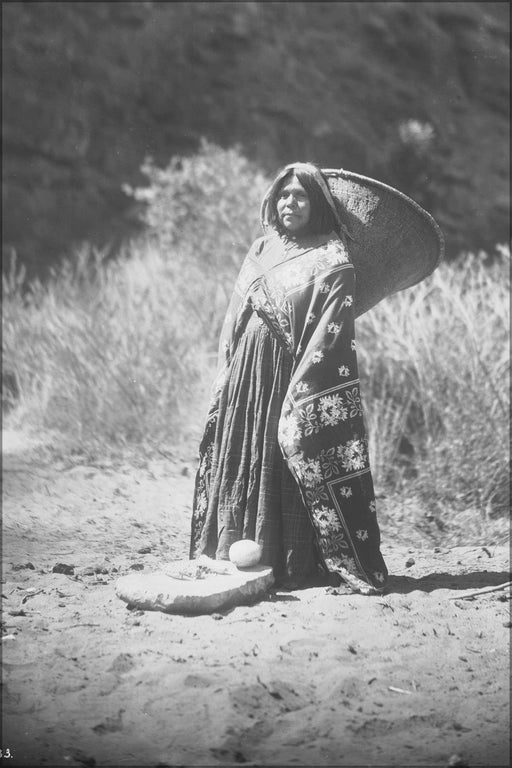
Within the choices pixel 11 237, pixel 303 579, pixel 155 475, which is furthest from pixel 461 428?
pixel 11 237

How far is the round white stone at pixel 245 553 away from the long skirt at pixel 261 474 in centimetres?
7

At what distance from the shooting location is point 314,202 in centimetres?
382

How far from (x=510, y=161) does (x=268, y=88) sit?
371 centimetres

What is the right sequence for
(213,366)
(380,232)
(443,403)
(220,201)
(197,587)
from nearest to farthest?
(197,587) < (380,232) < (443,403) < (213,366) < (220,201)

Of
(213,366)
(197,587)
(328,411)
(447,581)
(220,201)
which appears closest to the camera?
(197,587)

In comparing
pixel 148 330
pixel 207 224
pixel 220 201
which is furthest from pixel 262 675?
pixel 220 201

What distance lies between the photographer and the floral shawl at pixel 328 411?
3689 mm

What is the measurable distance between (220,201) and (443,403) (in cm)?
435

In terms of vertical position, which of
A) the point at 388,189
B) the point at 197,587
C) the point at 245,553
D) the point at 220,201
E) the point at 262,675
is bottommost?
the point at 262,675

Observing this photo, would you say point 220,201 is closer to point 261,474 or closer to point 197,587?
point 261,474

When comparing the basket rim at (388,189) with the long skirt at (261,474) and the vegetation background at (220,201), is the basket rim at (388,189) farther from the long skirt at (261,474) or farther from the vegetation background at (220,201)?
the vegetation background at (220,201)

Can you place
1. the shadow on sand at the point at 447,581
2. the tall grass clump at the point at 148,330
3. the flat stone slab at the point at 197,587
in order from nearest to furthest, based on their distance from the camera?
the flat stone slab at the point at 197,587 < the shadow on sand at the point at 447,581 < the tall grass clump at the point at 148,330

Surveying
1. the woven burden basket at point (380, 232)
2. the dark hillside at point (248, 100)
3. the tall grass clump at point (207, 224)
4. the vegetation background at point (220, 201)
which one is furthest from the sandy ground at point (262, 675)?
the dark hillside at point (248, 100)

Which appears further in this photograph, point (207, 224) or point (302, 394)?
point (207, 224)
